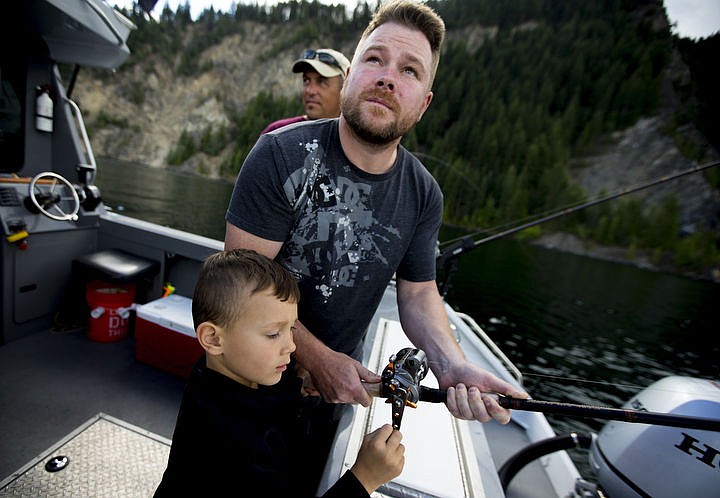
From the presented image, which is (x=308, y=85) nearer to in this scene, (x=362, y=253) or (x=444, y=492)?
(x=362, y=253)

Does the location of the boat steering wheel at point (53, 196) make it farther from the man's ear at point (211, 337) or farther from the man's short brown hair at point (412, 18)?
the man's short brown hair at point (412, 18)

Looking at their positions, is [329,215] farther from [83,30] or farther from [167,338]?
[83,30]

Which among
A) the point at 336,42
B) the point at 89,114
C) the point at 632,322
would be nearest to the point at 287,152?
the point at 632,322

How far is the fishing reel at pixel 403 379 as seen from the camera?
50.3 inches

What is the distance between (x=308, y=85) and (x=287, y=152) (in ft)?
9.08

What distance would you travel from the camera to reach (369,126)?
1.40m

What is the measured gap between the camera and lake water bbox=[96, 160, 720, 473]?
Result: 39.2 feet

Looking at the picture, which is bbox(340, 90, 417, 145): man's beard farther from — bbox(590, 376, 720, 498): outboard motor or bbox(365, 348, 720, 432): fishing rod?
bbox(590, 376, 720, 498): outboard motor

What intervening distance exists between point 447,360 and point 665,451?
1594 mm

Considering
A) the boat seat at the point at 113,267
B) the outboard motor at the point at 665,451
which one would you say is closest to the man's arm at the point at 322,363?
the outboard motor at the point at 665,451

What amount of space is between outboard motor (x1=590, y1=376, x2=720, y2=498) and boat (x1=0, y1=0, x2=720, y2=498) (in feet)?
0.03

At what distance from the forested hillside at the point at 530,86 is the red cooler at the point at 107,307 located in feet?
114

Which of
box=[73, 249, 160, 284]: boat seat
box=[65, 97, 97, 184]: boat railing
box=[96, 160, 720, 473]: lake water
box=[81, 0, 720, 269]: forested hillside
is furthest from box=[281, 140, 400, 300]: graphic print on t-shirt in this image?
box=[81, 0, 720, 269]: forested hillside

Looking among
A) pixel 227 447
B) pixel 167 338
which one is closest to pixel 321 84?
pixel 167 338
